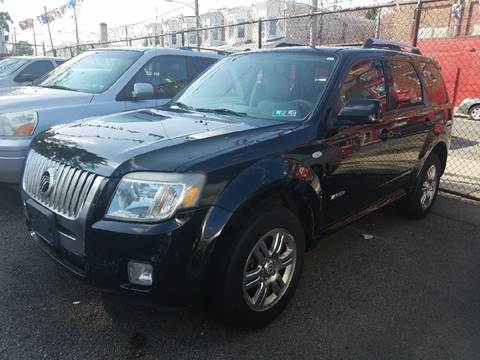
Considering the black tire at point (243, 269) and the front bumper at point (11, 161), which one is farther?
the front bumper at point (11, 161)

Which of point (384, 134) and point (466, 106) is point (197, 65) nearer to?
point (384, 134)

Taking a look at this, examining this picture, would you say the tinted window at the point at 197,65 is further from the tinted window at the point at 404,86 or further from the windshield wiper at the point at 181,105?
the tinted window at the point at 404,86

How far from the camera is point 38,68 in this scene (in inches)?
384

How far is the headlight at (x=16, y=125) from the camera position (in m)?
4.37

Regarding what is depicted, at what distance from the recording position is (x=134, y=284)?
7.77ft

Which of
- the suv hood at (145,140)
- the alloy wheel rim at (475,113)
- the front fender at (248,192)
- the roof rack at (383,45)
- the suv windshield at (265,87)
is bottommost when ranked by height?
the alloy wheel rim at (475,113)

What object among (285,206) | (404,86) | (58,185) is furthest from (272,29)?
(58,185)

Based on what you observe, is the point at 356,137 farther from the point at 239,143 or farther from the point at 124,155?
the point at 124,155

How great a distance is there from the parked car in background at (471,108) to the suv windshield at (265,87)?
14945 millimetres

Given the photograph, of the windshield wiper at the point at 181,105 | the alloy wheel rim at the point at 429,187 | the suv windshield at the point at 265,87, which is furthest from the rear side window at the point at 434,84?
the windshield wiper at the point at 181,105

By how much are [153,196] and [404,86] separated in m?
2.97

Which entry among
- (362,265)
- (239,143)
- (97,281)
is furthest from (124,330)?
(362,265)

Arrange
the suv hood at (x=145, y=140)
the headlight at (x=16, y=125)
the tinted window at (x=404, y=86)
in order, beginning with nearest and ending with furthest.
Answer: the suv hood at (x=145, y=140)
the tinted window at (x=404, y=86)
the headlight at (x=16, y=125)

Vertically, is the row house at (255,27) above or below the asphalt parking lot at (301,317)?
above
